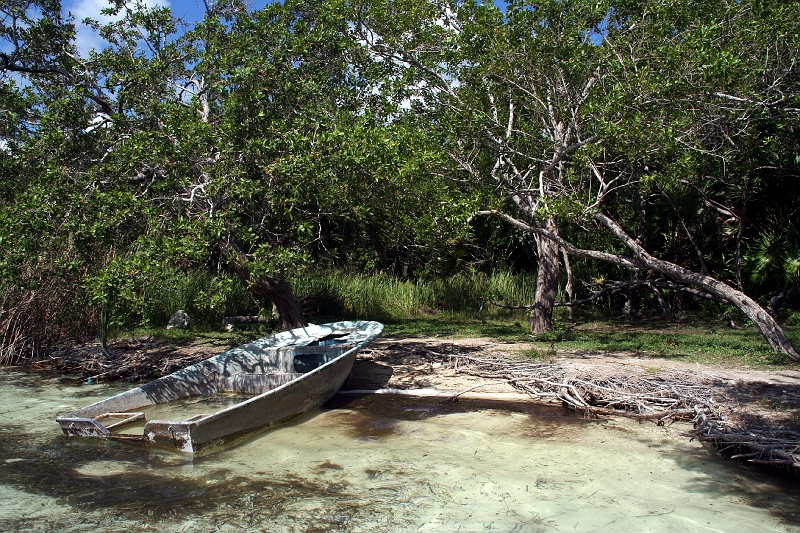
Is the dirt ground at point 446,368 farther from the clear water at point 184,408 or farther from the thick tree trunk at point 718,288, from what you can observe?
the clear water at point 184,408

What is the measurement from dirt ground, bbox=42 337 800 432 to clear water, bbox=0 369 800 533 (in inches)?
38.3

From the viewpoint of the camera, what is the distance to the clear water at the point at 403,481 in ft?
16.9

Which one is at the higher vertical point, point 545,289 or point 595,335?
point 545,289

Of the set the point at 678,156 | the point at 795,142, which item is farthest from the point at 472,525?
the point at 795,142

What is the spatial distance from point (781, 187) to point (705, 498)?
9.23 meters

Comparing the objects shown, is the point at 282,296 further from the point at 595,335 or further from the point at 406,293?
the point at 595,335

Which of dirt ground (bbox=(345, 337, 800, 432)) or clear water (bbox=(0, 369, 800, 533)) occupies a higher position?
dirt ground (bbox=(345, 337, 800, 432))

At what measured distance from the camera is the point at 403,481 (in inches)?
235

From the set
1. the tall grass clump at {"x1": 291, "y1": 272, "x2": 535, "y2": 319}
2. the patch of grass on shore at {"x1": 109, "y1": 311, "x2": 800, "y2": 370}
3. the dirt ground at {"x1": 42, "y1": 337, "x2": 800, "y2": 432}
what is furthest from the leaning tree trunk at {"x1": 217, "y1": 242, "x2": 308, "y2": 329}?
the tall grass clump at {"x1": 291, "y1": 272, "x2": 535, "y2": 319}

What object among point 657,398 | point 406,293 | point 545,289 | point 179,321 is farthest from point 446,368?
point 406,293

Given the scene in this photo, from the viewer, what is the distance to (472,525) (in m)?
5.07

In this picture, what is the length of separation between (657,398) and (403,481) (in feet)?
10.7

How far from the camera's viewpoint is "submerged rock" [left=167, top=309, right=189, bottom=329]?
13430 millimetres

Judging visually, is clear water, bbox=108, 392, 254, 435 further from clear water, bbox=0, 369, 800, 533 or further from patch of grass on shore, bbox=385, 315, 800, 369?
patch of grass on shore, bbox=385, 315, 800, 369
